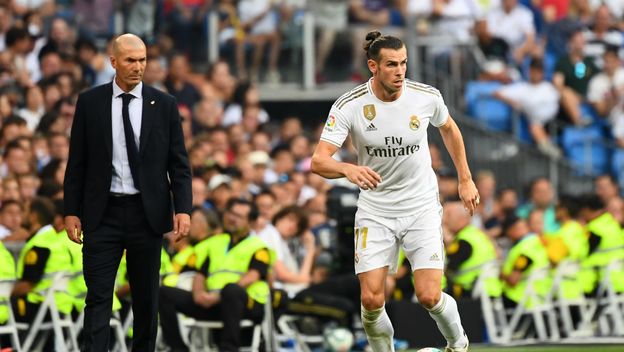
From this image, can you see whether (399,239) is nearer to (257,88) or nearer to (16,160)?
(16,160)

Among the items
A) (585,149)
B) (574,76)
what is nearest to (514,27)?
(574,76)

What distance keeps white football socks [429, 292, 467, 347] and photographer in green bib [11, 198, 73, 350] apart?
170 inches

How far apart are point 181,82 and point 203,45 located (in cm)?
200

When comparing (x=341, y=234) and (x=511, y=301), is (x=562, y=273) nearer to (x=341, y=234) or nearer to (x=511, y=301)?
(x=511, y=301)

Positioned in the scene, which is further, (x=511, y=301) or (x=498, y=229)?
(x=498, y=229)

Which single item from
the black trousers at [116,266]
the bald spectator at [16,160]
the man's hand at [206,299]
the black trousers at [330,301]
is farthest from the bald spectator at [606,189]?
the black trousers at [116,266]

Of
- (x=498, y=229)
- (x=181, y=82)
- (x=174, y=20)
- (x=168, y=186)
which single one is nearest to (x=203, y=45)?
(x=174, y=20)

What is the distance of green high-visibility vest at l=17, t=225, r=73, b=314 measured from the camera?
45.4 feet

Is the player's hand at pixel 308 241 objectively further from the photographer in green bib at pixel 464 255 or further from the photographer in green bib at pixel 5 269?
the photographer in green bib at pixel 5 269

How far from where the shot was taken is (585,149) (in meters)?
23.7

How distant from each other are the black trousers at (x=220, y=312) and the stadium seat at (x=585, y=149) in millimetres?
9791

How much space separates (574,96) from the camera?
23.8 meters

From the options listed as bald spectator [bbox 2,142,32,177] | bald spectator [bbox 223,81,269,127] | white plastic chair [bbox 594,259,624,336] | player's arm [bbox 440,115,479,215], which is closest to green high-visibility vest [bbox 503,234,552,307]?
white plastic chair [bbox 594,259,624,336]

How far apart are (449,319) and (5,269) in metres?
4.48
